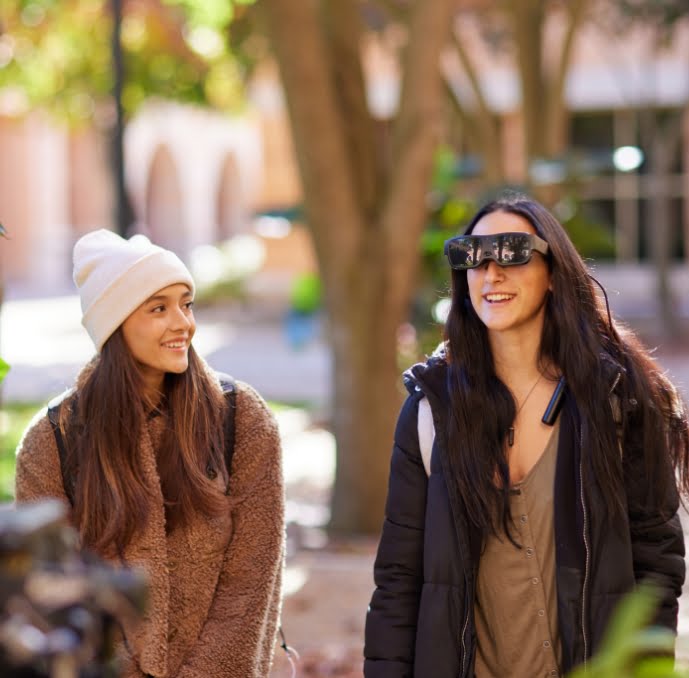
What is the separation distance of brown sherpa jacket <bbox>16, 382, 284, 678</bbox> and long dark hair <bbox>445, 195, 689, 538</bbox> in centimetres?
53

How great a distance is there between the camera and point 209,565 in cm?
335

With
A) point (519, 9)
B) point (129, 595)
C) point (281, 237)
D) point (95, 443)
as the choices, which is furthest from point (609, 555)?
point (281, 237)

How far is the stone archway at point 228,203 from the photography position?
58259mm

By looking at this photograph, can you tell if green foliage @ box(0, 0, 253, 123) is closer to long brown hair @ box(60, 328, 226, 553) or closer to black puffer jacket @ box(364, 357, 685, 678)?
long brown hair @ box(60, 328, 226, 553)

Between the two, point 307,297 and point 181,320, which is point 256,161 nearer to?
point 307,297

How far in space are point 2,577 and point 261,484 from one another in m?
2.08

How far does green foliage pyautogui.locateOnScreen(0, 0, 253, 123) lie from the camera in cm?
2044

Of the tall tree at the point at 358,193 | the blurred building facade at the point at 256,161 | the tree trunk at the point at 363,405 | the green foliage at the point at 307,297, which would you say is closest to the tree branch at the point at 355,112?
the tall tree at the point at 358,193

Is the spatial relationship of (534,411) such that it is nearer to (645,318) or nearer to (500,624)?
(500,624)

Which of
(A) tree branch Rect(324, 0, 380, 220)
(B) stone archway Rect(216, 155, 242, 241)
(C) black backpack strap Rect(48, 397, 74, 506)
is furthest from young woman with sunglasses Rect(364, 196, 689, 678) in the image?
(B) stone archway Rect(216, 155, 242, 241)

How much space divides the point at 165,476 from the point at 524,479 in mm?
906

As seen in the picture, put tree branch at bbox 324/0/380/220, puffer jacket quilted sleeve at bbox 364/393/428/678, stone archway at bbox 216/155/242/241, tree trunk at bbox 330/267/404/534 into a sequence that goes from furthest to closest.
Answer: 1. stone archway at bbox 216/155/242/241
2. tree trunk at bbox 330/267/404/534
3. tree branch at bbox 324/0/380/220
4. puffer jacket quilted sleeve at bbox 364/393/428/678

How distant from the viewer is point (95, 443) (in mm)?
3316

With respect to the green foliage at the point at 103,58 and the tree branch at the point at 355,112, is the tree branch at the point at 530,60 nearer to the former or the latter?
the tree branch at the point at 355,112
